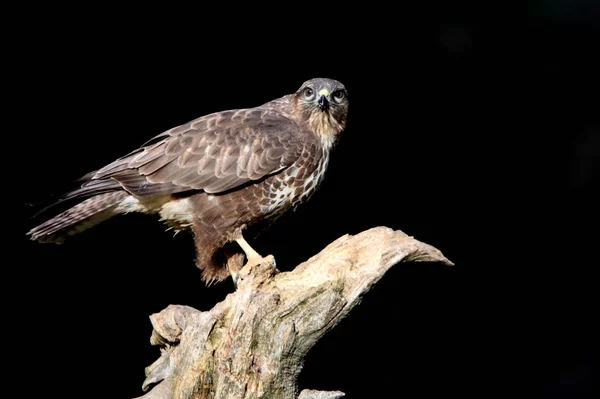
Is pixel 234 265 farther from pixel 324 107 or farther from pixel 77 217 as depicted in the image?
pixel 324 107

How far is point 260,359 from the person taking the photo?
11.8ft

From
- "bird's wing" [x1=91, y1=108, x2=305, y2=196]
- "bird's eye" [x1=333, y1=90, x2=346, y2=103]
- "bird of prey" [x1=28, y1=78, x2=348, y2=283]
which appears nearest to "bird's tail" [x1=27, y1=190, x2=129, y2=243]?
"bird of prey" [x1=28, y1=78, x2=348, y2=283]

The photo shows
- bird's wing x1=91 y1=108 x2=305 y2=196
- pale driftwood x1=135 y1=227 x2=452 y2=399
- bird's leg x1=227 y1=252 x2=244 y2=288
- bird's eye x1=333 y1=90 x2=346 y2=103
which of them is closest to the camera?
pale driftwood x1=135 y1=227 x2=452 y2=399

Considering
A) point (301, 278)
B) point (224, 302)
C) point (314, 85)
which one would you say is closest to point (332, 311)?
point (301, 278)

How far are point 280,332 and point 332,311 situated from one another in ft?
0.88

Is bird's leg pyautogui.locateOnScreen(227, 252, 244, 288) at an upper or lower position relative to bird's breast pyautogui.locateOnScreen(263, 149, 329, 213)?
lower

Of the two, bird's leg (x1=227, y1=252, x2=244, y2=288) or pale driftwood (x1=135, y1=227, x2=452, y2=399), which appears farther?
bird's leg (x1=227, y1=252, x2=244, y2=288)

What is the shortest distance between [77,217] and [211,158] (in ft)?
2.83

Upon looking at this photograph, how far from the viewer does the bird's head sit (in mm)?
4438

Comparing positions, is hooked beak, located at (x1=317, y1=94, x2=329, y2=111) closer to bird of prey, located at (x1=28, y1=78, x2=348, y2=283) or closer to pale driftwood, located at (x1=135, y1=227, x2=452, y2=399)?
bird of prey, located at (x1=28, y1=78, x2=348, y2=283)

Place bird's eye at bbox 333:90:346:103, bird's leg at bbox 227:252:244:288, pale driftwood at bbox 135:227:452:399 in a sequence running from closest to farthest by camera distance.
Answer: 1. pale driftwood at bbox 135:227:452:399
2. bird's eye at bbox 333:90:346:103
3. bird's leg at bbox 227:252:244:288

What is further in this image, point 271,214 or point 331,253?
point 271,214

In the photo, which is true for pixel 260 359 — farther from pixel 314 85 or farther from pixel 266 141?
pixel 314 85

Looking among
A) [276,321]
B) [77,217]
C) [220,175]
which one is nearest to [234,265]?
[220,175]
